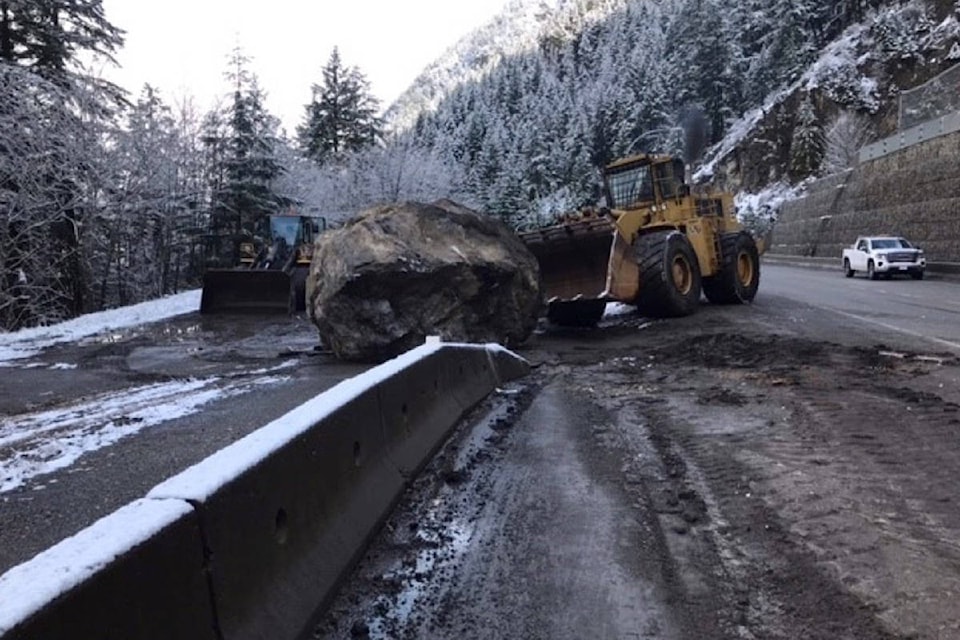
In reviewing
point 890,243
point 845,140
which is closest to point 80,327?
point 890,243

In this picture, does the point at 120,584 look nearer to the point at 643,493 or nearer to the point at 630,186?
the point at 643,493

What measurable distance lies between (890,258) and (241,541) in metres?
32.0

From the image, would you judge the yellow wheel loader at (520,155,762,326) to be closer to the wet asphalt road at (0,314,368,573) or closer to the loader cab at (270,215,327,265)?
the wet asphalt road at (0,314,368,573)

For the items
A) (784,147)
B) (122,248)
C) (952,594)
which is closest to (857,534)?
(952,594)

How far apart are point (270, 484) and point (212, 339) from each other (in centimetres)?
1388

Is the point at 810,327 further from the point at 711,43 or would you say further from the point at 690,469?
the point at 711,43

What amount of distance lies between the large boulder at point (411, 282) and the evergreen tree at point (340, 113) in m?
47.2

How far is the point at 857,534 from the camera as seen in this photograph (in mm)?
3988

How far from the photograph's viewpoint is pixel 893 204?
37.4 metres

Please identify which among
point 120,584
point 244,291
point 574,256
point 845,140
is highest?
point 845,140

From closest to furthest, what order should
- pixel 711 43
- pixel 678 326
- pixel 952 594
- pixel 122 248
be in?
pixel 952 594, pixel 678 326, pixel 122 248, pixel 711 43

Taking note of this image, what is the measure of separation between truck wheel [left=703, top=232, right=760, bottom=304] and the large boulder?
6412mm

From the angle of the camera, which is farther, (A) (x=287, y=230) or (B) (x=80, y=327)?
(A) (x=287, y=230)

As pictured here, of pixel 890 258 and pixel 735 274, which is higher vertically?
pixel 735 274
